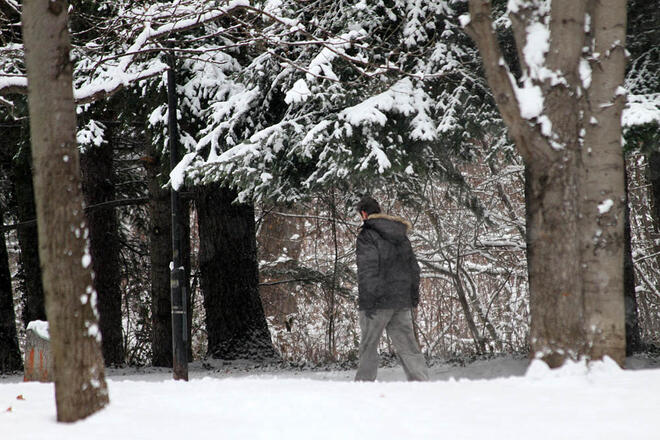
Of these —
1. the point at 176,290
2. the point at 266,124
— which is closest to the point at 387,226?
the point at 176,290

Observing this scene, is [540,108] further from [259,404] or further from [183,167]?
[183,167]

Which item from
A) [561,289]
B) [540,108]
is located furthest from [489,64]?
→ [561,289]

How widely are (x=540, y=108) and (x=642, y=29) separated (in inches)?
178

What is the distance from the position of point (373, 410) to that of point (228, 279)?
771 cm

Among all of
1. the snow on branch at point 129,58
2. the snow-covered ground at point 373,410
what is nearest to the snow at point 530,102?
the snow-covered ground at point 373,410

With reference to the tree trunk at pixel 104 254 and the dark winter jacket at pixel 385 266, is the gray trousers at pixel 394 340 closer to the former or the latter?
the dark winter jacket at pixel 385 266

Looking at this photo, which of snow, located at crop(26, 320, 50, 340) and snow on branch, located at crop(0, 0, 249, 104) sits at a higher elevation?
snow on branch, located at crop(0, 0, 249, 104)

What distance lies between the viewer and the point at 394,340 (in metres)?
7.13

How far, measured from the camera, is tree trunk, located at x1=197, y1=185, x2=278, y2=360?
1155 centimetres

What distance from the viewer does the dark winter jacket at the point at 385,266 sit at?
6781mm

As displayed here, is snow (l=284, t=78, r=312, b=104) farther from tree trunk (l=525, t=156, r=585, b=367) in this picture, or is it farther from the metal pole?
tree trunk (l=525, t=156, r=585, b=367)

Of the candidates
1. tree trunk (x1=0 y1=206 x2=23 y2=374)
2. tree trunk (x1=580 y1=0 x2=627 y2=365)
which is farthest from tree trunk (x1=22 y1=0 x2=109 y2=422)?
tree trunk (x1=0 y1=206 x2=23 y2=374)

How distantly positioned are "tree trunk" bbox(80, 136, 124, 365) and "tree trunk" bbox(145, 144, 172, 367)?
103cm

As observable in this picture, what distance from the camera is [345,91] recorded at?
8.98m
